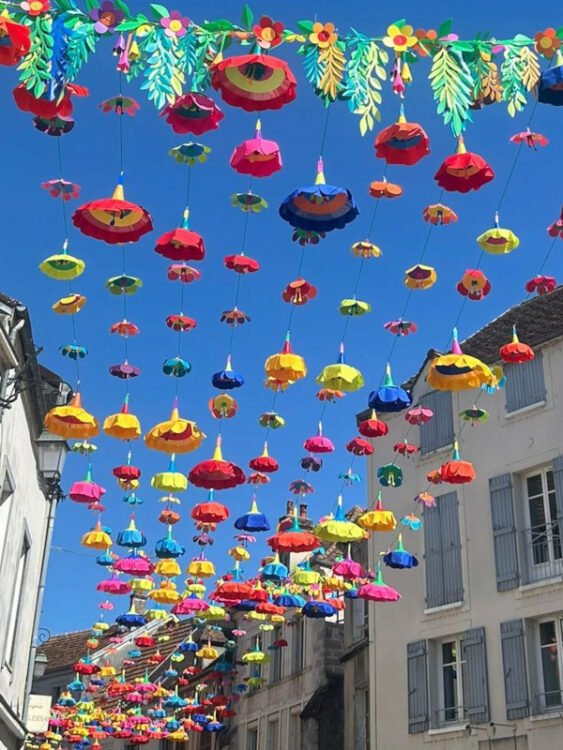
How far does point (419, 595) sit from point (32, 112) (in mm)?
15331

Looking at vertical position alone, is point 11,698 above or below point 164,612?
below

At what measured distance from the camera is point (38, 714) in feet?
50.6

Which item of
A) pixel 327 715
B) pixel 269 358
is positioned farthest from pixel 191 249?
pixel 327 715

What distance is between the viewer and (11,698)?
1298 centimetres

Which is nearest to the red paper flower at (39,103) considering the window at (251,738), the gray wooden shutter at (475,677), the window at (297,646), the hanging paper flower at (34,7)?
the hanging paper flower at (34,7)

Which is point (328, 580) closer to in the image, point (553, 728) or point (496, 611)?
point (496, 611)

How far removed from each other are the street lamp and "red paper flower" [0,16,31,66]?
26.1 feet

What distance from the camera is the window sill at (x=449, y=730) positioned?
18.0m

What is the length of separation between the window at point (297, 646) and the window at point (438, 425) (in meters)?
9.53

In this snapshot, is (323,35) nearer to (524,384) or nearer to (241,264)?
(241,264)

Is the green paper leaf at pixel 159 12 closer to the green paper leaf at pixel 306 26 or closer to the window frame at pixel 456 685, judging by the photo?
the green paper leaf at pixel 306 26

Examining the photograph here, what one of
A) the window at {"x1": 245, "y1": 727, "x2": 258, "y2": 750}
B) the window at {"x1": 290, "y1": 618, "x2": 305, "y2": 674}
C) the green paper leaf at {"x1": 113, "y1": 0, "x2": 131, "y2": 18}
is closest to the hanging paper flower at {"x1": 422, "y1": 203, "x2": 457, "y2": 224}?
the green paper leaf at {"x1": 113, "y1": 0, "x2": 131, "y2": 18}

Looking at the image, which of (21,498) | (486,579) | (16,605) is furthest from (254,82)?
(486,579)

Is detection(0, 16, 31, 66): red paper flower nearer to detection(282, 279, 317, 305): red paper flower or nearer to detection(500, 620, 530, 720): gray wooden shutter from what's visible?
detection(282, 279, 317, 305): red paper flower
